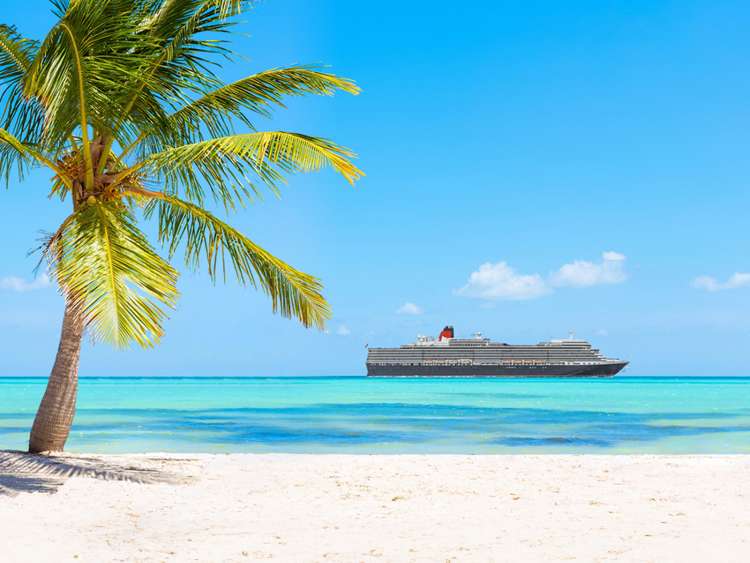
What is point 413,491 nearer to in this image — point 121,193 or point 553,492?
point 553,492

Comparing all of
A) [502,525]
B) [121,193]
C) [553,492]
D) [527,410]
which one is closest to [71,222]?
[121,193]

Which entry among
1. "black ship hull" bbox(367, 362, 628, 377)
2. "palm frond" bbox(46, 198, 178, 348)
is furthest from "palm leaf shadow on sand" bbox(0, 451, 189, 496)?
"black ship hull" bbox(367, 362, 628, 377)

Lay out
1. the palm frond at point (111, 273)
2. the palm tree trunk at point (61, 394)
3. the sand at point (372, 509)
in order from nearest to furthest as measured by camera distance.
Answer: the sand at point (372, 509) < the palm frond at point (111, 273) < the palm tree trunk at point (61, 394)

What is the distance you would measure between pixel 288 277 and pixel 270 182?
1.11m

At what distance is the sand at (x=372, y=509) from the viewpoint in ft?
15.7

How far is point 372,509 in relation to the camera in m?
6.34

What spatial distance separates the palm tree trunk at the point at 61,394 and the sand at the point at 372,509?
43cm

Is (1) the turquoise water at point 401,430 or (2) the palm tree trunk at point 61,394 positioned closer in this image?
(2) the palm tree trunk at point 61,394

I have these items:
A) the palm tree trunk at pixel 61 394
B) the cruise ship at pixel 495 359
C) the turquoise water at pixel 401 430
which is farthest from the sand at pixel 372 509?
the cruise ship at pixel 495 359

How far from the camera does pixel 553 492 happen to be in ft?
23.6

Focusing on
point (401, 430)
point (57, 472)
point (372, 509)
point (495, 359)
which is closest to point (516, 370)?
point (495, 359)

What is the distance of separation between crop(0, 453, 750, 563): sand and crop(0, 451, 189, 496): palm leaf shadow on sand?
0.08 feet

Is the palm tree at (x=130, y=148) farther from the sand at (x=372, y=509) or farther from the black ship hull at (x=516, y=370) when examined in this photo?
the black ship hull at (x=516, y=370)

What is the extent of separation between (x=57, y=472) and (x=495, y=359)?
74357 mm
